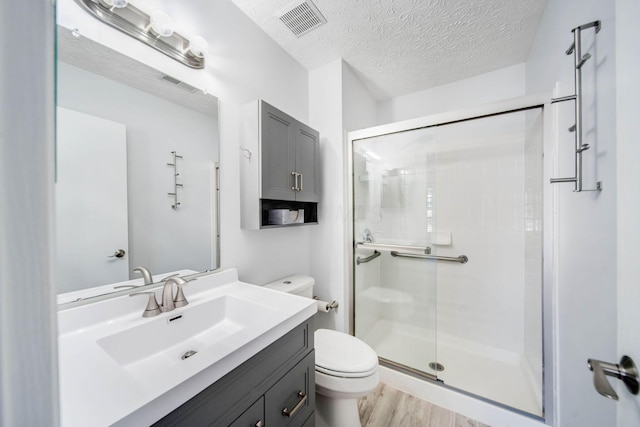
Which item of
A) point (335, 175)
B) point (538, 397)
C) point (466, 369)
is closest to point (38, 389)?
point (335, 175)

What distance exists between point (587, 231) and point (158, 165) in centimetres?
181

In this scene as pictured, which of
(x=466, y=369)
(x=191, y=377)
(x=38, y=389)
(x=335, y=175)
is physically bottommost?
(x=466, y=369)

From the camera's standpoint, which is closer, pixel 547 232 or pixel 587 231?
pixel 587 231

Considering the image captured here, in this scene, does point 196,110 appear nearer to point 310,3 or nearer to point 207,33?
point 207,33

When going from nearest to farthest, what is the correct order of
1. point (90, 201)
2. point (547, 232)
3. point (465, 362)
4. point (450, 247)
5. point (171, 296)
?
point (90, 201) → point (171, 296) → point (547, 232) → point (465, 362) → point (450, 247)

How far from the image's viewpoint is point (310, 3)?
1.36 metres

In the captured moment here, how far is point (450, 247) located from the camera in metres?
2.15

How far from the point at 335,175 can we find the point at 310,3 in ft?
3.52

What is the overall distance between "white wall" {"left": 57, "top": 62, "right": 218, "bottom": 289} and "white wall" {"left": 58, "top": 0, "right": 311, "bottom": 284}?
0.10 meters

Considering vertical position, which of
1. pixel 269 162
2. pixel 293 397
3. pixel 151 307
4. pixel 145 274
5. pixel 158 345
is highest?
pixel 269 162

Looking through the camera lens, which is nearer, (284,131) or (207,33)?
(207,33)

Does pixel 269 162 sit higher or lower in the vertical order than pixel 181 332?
higher

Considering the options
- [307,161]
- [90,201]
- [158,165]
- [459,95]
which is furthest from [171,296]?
[459,95]

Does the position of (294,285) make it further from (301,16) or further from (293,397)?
(301,16)
